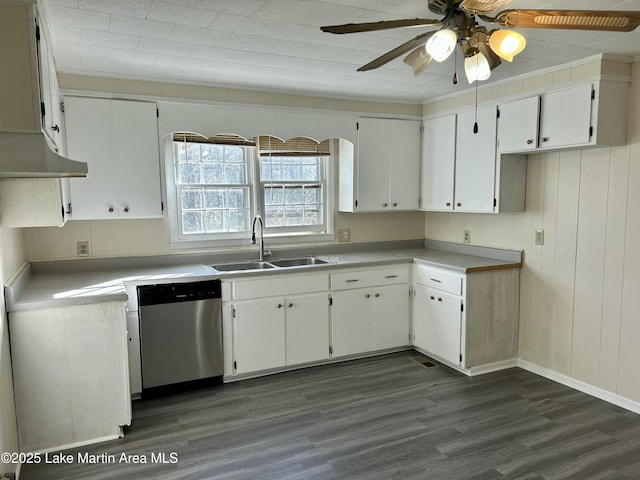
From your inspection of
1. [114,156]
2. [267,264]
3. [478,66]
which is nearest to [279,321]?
[267,264]

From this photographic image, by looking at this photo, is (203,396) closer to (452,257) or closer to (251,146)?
(251,146)

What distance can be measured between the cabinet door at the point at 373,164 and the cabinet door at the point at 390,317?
32.2 inches

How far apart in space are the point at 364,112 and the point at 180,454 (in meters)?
3.18

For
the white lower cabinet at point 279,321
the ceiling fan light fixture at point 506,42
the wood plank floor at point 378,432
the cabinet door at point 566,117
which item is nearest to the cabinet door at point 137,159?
the white lower cabinet at point 279,321

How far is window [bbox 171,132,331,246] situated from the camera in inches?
151

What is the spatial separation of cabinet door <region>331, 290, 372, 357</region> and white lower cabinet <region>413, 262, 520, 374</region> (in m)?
0.55

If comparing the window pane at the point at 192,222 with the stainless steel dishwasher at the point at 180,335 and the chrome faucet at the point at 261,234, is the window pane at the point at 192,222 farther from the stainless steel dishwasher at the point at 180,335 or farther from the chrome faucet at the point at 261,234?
the stainless steel dishwasher at the point at 180,335

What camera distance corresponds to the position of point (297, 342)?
3664mm

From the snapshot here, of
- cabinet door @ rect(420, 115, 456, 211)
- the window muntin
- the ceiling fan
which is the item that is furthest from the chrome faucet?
the ceiling fan

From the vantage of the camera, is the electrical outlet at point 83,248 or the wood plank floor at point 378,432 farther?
the electrical outlet at point 83,248

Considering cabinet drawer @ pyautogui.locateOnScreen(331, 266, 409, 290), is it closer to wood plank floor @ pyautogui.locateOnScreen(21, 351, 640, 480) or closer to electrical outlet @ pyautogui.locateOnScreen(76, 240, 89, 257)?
wood plank floor @ pyautogui.locateOnScreen(21, 351, 640, 480)

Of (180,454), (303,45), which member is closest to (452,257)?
(303,45)

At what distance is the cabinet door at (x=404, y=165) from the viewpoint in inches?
171

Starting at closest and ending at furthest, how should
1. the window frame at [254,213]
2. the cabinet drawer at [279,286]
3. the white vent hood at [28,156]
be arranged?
the white vent hood at [28,156] < the cabinet drawer at [279,286] < the window frame at [254,213]
